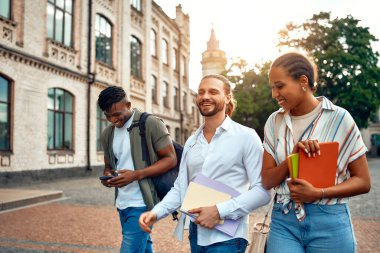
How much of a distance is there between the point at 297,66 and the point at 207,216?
934 mm

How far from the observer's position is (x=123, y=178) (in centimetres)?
281

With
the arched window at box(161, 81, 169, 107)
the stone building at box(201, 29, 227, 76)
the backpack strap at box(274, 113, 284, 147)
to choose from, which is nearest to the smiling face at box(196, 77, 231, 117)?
the backpack strap at box(274, 113, 284, 147)

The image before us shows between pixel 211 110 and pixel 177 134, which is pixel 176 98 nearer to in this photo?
pixel 177 134

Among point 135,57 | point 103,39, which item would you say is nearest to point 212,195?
point 103,39

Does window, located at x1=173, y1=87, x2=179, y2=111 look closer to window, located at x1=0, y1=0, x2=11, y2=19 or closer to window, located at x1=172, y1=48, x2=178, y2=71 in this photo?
window, located at x1=172, y1=48, x2=178, y2=71

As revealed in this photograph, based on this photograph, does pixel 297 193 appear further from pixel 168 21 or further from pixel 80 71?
pixel 168 21

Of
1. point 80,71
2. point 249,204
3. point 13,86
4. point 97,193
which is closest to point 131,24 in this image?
point 80,71

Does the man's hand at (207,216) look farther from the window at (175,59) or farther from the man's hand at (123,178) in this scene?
the window at (175,59)

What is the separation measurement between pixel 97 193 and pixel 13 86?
5.33 meters

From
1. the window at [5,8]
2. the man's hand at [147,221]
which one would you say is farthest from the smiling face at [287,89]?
the window at [5,8]

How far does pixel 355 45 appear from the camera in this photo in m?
28.4

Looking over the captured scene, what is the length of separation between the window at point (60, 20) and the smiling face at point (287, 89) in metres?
15.0

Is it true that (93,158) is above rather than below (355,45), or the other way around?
below

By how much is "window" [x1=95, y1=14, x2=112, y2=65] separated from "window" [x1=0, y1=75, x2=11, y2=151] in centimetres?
664
